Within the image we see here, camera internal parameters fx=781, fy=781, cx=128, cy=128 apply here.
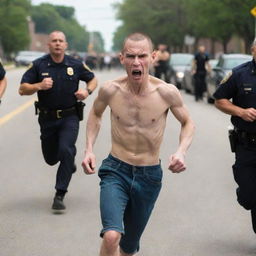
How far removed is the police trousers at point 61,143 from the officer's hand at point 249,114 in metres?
2.51

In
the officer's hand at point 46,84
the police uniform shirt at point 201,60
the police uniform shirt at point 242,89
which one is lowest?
the police uniform shirt at point 201,60

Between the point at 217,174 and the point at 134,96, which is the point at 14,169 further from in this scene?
the point at 134,96

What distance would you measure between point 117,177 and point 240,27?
46007mm

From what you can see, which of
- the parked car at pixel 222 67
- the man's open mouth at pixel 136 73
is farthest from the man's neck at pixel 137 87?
the parked car at pixel 222 67

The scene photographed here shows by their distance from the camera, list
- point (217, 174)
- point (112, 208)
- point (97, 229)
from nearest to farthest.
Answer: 1. point (112, 208)
2. point (97, 229)
3. point (217, 174)

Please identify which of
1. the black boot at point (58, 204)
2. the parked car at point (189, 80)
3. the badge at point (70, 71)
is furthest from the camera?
the parked car at point (189, 80)

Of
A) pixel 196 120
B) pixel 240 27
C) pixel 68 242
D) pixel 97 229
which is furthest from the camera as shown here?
pixel 240 27

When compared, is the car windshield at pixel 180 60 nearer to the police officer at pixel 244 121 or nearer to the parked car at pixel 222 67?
the parked car at pixel 222 67

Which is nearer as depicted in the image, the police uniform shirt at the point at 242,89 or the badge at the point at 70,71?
the police uniform shirt at the point at 242,89

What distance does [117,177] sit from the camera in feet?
16.0

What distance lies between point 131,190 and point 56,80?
3550mm

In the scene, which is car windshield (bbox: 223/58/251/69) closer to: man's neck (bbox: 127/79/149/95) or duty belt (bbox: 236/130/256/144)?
duty belt (bbox: 236/130/256/144)

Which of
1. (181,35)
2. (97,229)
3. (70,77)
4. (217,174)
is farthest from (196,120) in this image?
(181,35)

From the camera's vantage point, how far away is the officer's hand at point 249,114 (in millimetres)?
5984
